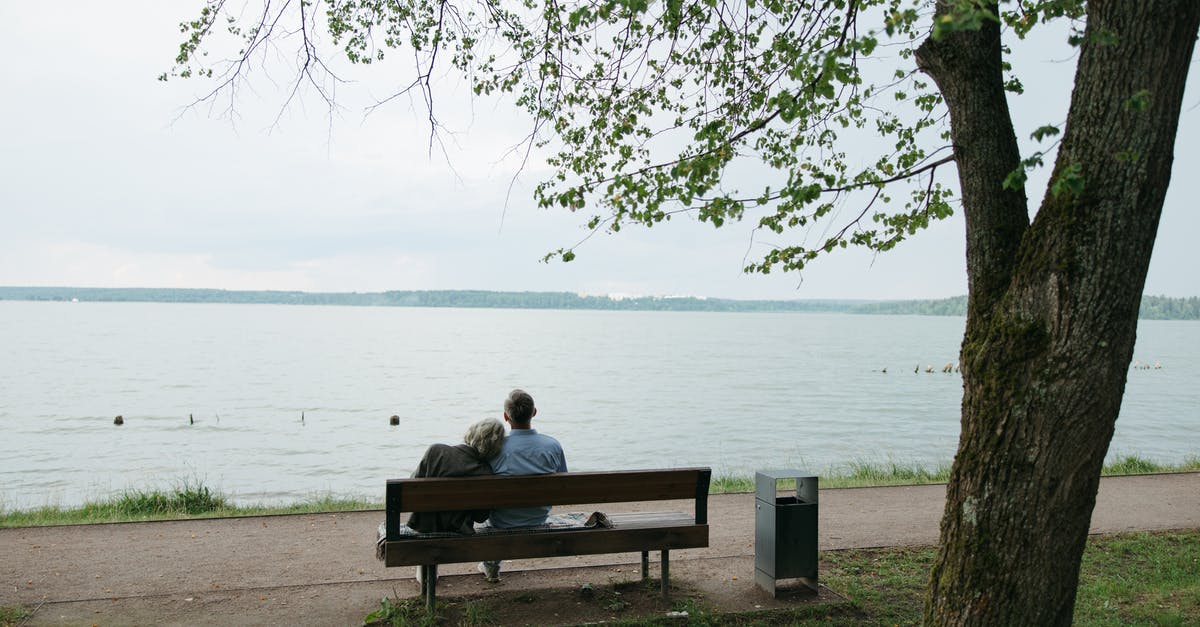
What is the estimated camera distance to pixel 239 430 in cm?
2542

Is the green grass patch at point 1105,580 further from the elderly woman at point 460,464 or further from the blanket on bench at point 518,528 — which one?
the elderly woman at point 460,464

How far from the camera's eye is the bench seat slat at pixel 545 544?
5.28 metres

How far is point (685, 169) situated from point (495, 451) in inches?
79.0

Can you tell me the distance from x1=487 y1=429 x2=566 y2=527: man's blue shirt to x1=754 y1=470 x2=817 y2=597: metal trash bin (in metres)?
1.32

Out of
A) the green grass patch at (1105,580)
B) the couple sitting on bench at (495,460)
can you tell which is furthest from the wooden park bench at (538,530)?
the green grass patch at (1105,580)

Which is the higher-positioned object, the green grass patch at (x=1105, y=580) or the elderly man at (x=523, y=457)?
the elderly man at (x=523, y=457)

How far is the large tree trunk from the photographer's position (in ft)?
12.3

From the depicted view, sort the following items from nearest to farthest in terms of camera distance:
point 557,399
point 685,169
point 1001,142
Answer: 1. point 1001,142
2. point 685,169
3. point 557,399

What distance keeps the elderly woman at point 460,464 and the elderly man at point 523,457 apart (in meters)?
0.08

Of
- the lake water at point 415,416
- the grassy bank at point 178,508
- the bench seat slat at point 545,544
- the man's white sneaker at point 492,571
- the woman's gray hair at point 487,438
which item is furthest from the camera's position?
the lake water at point 415,416

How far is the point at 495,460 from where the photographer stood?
573cm

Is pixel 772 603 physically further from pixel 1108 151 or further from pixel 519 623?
pixel 1108 151

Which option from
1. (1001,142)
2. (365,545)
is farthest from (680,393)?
(1001,142)

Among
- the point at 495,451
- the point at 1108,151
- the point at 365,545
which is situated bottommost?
the point at 365,545
